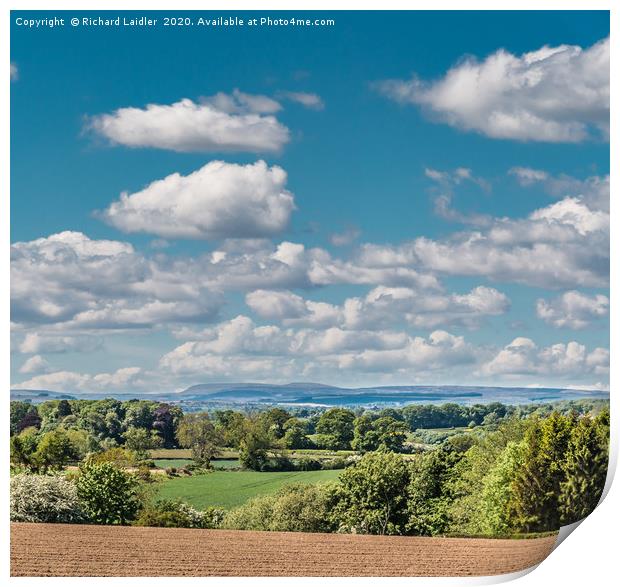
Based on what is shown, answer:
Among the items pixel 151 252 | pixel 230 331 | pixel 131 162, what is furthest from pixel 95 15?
pixel 230 331

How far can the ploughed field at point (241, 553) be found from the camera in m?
10.4

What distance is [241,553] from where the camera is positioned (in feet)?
34.4

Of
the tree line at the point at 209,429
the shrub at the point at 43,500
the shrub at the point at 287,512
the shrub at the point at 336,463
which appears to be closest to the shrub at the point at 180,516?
the shrub at the point at 287,512

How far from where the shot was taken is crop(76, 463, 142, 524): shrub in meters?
10.8

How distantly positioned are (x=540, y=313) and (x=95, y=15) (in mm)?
5248

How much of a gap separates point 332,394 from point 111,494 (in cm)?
242

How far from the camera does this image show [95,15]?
33.7 ft

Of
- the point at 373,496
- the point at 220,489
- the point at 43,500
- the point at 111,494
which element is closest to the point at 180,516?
the point at 220,489

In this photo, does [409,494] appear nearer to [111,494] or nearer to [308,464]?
[308,464]

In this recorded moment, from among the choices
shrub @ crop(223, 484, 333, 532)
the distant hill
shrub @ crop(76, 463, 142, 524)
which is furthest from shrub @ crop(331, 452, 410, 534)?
shrub @ crop(76, 463, 142, 524)

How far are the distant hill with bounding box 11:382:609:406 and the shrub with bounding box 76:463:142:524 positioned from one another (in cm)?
80

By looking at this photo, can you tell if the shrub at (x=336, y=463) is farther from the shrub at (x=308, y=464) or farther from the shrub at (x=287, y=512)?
the shrub at (x=287, y=512)

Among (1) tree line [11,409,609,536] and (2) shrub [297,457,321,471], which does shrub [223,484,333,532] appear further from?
(2) shrub [297,457,321,471]

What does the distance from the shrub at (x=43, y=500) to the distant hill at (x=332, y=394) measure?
32.3 inches
